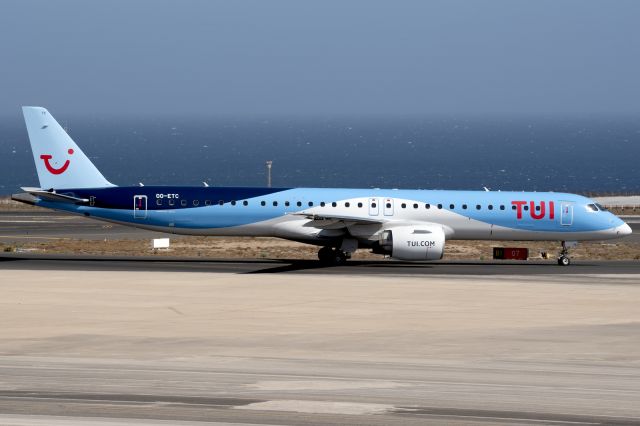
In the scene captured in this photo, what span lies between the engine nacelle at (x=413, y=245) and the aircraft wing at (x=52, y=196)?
1494 cm

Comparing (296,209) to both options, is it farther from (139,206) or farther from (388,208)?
(139,206)

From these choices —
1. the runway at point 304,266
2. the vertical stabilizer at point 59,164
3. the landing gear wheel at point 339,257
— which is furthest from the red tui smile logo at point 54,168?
the landing gear wheel at point 339,257

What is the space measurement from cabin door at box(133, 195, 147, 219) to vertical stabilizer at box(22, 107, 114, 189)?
2235 mm

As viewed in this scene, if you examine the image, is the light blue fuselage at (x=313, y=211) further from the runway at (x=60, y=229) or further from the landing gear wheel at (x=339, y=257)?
the runway at (x=60, y=229)

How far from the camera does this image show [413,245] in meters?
56.2

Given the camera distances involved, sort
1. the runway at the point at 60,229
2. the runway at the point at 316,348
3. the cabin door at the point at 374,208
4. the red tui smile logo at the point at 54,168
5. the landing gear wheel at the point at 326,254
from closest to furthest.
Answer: the runway at the point at 316,348, the cabin door at the point at 374,208, the red tui smile logo at the point at 54,168, the landing gear wheel at the point at 326,254, the runway at the point at 60,229

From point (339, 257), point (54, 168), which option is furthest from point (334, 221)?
point (54, 168)

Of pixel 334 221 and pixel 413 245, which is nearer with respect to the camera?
pixel 413 245

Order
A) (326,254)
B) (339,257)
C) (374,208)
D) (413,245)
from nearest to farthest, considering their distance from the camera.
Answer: (413,245) → (374,208) → (339,257) → (326,254)

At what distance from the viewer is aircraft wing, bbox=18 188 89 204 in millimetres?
57188

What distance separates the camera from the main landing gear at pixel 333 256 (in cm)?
5912

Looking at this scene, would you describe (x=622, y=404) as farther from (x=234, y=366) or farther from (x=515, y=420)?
(x=234, y=366)

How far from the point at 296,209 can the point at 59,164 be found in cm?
1189

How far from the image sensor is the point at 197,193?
191ft
